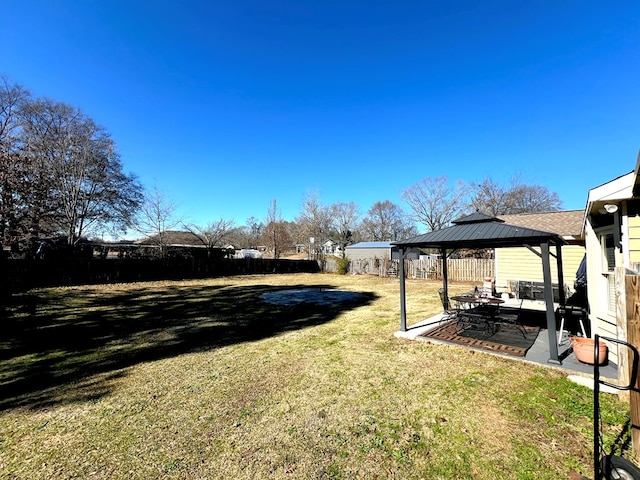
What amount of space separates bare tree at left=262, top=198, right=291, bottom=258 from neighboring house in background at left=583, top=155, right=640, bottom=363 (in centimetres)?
3012

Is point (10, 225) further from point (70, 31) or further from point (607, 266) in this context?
point (607, 266)

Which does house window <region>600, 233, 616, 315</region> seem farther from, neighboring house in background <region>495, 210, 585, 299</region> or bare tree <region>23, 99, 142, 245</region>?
bare tree <region>23, 99, 142, 245</region>

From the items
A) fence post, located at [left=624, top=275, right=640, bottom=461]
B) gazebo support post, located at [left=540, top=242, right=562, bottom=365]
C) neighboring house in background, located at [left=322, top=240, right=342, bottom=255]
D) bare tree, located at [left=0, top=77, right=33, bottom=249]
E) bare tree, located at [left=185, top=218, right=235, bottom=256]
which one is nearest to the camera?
fence post, located at [left=624, top=275, right=640, bottom=461]

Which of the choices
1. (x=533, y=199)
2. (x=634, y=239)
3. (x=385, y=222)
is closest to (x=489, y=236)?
(x=634, y=239)

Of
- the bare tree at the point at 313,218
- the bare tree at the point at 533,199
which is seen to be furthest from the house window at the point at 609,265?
the bare tree at the point at 313,218

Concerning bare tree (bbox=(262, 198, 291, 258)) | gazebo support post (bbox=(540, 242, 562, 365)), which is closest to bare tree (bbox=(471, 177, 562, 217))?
bare tree (bbox=(262, 198, 291, 258))

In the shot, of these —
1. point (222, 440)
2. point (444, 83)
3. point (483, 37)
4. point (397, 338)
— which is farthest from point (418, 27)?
point (222, 440)

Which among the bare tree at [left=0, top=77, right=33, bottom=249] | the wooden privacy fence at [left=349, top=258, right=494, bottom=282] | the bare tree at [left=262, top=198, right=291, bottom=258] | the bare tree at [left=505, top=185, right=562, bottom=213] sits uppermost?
the bare tree at [left=505, top=185, right=562, bottom=213]

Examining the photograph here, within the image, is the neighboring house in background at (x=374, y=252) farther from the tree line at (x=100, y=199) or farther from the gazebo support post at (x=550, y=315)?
the gazebo support post at (x=550, y=315)

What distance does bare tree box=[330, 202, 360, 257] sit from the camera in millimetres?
38844

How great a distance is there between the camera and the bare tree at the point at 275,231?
3322cm

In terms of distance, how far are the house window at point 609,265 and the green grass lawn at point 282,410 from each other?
158 cm

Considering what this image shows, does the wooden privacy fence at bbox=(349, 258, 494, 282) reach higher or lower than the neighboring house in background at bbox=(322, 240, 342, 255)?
lower

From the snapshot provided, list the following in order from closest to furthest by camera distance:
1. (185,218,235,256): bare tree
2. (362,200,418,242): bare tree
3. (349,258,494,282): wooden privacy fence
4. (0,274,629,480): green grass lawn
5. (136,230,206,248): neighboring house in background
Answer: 1. (0,274,629,480): green grass lawn
2. (349,258,494,282): wooden privacy fence
3. (136,230,206,248): neighboring house in background
4. (185,218,235,256): bare tree
5. (362,200,418,242): bare tree
